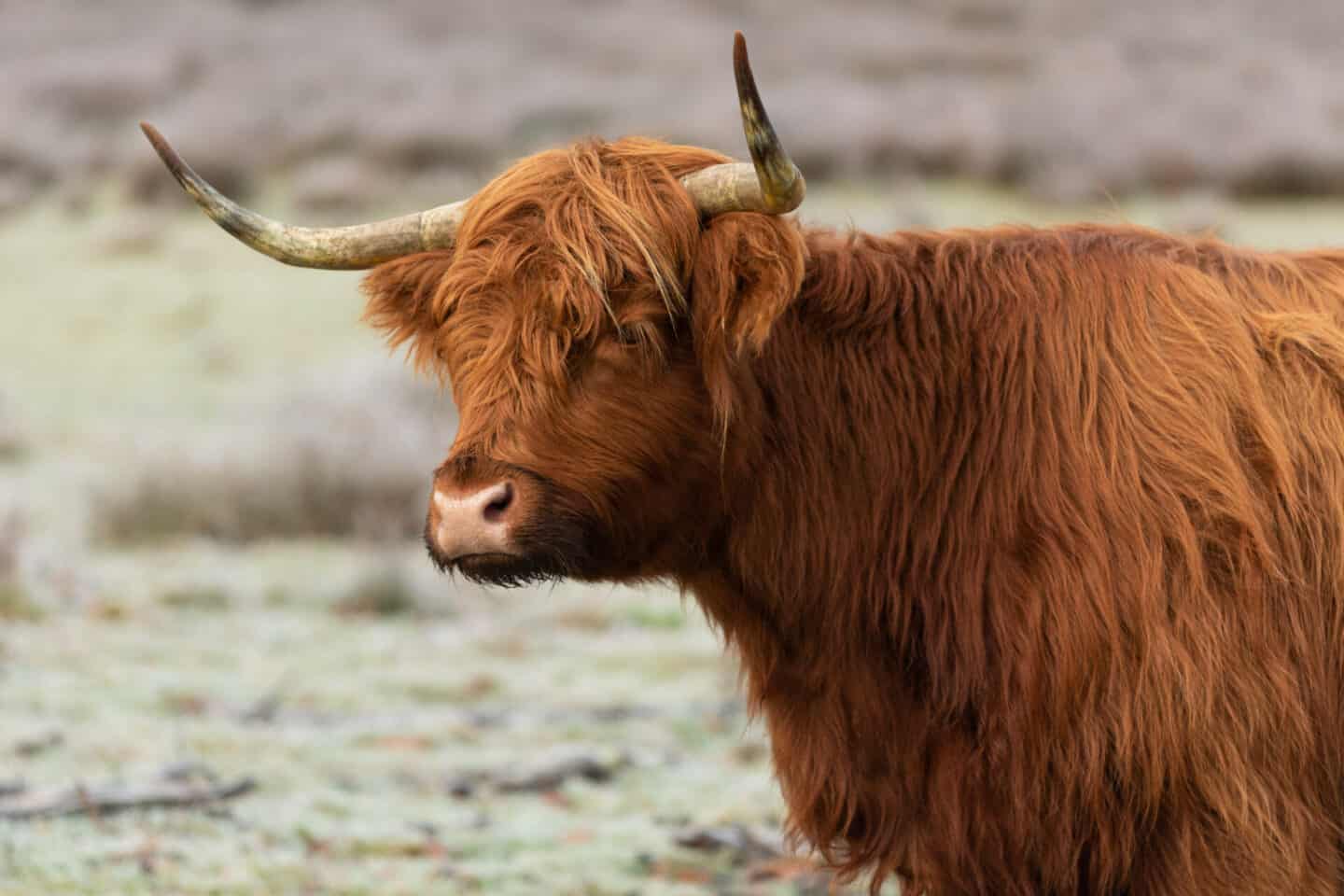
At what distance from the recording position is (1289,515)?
3682 mm

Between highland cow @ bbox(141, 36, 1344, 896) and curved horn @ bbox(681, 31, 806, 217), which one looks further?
highland cow @ bbox(141, 36, 1344, 896)

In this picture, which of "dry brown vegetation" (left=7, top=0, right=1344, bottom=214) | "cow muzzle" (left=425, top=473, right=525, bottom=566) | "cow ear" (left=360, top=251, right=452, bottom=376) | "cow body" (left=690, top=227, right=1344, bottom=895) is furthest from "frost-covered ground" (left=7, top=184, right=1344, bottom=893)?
"dry brown vegetation" (left=7, top=0, right=1344, bottom=214)

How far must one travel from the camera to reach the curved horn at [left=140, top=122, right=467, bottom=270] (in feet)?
13.1

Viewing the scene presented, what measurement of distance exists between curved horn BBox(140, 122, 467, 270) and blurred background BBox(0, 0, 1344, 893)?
3.34 ft

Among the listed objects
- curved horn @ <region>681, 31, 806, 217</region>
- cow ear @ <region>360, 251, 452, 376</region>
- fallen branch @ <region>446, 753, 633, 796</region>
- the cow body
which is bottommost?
fallen branch @ <region>446, 753, 633, 796</region>

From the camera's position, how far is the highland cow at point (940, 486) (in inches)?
140

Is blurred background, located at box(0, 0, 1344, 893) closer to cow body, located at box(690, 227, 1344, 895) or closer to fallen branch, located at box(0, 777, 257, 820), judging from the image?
fallen branch, located at box(0, 777, 257, 820)

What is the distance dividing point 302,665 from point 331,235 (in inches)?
169

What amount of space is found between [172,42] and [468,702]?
101 feet

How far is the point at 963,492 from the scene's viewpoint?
12.5 ft

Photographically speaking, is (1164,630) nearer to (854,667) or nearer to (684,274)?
(854,667)

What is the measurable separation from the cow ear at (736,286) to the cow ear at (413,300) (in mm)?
628

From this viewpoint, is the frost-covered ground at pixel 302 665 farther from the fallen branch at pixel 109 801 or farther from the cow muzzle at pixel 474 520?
the cow muzzle at pixel 474 520

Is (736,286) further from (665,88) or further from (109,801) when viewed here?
(665,88)
